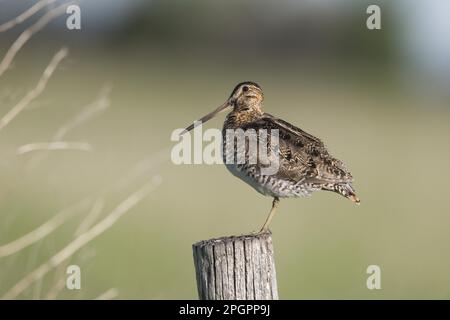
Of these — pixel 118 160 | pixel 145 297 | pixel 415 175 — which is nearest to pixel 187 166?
pixel 118 160

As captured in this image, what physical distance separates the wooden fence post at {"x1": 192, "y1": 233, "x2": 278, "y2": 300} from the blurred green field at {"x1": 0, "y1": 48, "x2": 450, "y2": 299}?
903 mm

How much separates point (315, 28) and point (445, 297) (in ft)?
45.6

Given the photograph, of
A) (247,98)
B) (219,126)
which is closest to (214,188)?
(219,126)

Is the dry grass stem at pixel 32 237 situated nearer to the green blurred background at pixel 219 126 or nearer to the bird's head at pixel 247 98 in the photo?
the green blurred background at pixel 219 126

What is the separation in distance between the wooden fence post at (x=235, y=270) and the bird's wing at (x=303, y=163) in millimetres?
1585

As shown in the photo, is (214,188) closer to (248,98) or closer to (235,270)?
(248,98)

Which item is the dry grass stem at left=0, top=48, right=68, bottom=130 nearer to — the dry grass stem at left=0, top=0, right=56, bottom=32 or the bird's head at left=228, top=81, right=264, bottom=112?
the dry grass stem at left=0, top=0, right=56, bottom=32

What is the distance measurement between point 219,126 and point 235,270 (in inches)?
305

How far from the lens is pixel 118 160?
36.3 feet

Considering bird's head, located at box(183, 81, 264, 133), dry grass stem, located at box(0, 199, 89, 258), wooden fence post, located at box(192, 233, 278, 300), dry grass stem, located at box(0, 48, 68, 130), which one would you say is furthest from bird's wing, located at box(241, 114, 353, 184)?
dry grass stem, located at box(0, 48, 68, 130)

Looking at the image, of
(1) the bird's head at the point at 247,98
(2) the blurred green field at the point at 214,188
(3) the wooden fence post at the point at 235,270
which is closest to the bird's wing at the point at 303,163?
(1) the bird's head at the point at 247,98

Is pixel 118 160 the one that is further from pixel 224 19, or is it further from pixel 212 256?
pixel 224 19

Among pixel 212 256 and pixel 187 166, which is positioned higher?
pixel 187 166

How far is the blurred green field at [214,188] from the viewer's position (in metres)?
7.99
